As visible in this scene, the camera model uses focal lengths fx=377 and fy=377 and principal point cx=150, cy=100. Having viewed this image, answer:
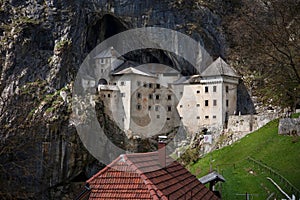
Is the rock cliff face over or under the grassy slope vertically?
over

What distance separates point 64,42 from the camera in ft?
156

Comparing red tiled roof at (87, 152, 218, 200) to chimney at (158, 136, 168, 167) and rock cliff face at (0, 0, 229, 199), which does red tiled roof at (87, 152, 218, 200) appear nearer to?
chimney at (158, 136, 168, 167)

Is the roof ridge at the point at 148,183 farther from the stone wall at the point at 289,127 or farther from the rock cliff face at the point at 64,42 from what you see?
the rock cliff face at the point at 64,42

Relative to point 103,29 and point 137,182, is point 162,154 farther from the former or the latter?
point 103,29

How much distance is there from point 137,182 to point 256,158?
1914cm

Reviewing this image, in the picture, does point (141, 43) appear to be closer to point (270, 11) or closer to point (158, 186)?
point (270, 11)

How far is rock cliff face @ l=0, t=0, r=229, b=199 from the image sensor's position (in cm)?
4438

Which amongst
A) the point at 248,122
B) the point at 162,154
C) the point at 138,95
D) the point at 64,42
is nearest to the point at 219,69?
the point at 248,122

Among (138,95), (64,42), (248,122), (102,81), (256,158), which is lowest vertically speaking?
(256,158)

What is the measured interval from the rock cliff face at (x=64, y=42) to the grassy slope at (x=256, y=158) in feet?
56.9

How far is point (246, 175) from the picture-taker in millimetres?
25641

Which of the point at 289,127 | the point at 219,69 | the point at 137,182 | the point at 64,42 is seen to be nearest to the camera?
the point at 137,182

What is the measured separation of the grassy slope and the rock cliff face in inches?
683

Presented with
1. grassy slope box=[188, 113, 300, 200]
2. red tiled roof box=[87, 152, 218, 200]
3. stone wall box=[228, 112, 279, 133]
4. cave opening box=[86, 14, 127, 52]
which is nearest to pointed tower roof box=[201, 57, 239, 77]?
stone wall box=[228, 112, 279, 133]
